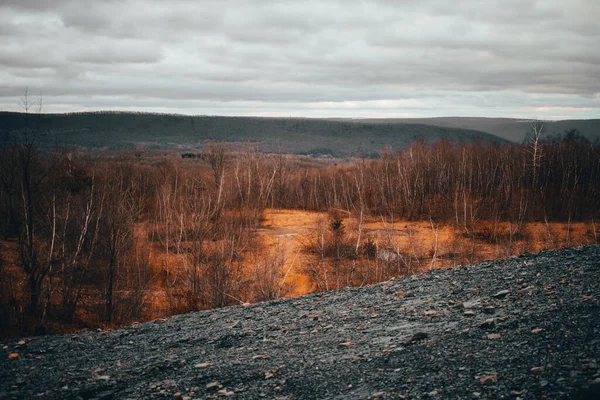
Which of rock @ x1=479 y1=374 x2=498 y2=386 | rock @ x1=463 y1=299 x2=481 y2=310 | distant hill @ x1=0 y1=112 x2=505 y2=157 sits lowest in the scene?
rock @ x1=463 y1=299 x2=481 y2=310

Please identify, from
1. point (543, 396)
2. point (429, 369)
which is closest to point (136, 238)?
point (429, 369)

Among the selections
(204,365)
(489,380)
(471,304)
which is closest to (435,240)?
(471,304)

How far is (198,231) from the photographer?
17.0 m

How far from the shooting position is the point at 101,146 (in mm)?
117500

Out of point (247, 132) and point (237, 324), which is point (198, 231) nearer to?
point (237, 324)

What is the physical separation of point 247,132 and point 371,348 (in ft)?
470

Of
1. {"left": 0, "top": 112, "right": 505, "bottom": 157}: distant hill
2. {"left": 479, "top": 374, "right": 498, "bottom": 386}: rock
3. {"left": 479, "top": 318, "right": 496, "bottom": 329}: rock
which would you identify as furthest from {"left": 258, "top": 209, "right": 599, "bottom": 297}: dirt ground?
{"left": 0, "top": 112, "right": 505, "bottom": 157}: distant hill

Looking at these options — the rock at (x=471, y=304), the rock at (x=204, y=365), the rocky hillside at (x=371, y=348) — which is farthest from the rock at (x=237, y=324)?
the rock at (x=471, y=304)

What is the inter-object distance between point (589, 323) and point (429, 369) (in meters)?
2.20

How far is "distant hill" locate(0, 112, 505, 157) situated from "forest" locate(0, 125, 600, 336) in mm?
83765

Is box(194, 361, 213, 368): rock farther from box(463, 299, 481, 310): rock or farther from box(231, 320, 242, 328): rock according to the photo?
box(463, 299, 481, 310): rock

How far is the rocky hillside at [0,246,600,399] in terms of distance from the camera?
454 cm

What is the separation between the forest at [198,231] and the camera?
1519 centimetres

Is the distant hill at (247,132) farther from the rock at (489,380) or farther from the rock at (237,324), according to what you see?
Answer: the rock at (489,380)
